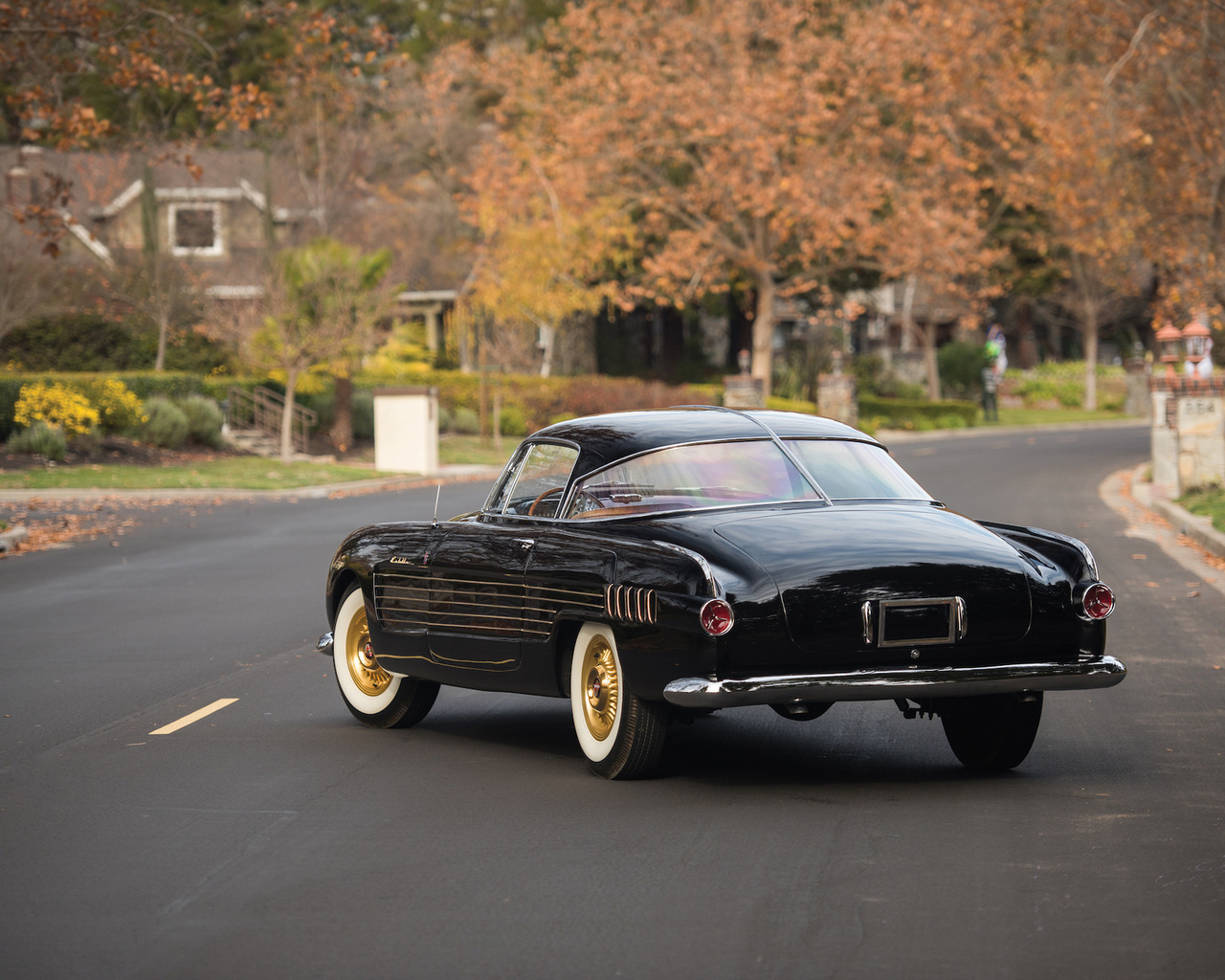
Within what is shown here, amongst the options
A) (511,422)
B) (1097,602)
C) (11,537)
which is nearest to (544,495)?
(1097,602)

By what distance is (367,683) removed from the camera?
8.93 m

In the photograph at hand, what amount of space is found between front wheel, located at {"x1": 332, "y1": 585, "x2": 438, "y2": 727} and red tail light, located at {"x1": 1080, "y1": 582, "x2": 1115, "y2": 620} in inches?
133

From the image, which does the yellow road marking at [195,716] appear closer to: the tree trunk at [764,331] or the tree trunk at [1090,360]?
the tree trunk at [764,331]

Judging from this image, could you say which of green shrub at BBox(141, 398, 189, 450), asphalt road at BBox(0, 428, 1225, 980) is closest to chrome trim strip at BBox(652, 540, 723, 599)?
asphalt road at BBox(0, 428, 1225, 980)

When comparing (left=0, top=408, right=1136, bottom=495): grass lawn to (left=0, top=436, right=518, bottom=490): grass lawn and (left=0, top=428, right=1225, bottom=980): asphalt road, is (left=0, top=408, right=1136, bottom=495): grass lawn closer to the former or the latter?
(left=0, top=436, right=518, bottom=490): grass lawn

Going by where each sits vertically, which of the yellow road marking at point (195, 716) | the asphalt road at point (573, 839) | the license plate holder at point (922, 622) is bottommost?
the yellow road marking at point (195, 716)

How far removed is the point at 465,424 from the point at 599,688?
38426 millimetres

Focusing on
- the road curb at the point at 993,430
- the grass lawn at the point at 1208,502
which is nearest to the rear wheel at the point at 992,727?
the grass lawn at the point at 1208,502

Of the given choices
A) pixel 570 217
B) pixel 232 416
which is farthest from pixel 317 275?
pixel 570 217

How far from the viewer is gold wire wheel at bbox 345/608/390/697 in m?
8.88

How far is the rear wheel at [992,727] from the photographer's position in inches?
285

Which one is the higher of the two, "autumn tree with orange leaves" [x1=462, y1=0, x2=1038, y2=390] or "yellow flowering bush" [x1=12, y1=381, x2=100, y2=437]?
"autumn tree with orange leaves" [x1=462, y1=0, x2=1038, y2=390]

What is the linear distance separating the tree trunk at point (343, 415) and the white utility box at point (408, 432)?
475 cm

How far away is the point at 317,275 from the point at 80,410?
6.81 meters
